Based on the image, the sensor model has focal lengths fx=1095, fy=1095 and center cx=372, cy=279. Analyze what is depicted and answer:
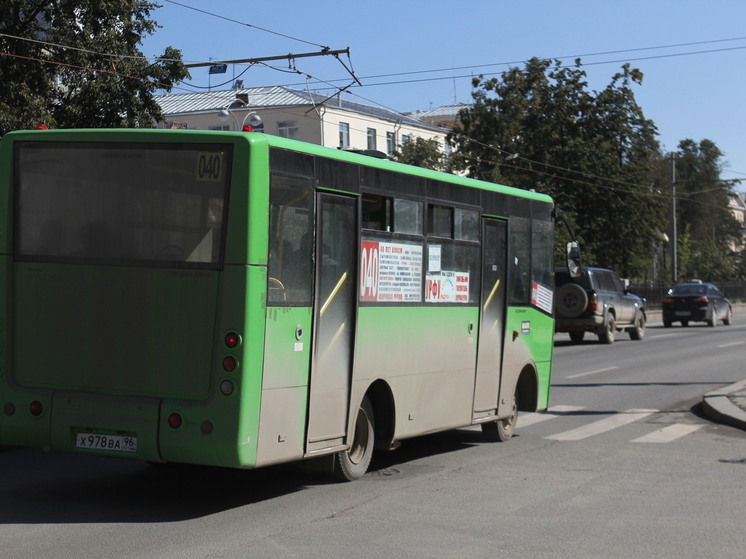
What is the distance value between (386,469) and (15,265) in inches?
147

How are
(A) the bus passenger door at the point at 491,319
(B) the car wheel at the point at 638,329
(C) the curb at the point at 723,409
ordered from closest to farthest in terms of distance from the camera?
(A) the bus passenger door at the point at 491,319 → (C) the curb at the point at 723,409 → (B) the car wheel at the point at 638,329

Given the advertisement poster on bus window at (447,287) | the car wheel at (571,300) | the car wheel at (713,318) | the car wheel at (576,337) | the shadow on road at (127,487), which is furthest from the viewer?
the car wheel at (713,318)

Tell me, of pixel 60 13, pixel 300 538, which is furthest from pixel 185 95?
pixel 300 538

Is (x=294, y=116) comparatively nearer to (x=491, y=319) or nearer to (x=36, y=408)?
(x=491, y=319)

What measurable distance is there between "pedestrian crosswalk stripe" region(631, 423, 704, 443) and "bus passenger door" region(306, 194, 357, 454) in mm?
4768

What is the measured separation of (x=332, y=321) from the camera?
27.2 feet

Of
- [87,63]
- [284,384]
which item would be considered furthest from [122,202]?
[87,63]

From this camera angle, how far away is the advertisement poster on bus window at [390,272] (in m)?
8.77

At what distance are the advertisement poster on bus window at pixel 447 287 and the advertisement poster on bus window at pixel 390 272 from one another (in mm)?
198

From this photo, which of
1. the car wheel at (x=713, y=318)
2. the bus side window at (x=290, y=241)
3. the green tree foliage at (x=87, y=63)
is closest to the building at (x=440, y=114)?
the car wheel at (x=713, y=318)

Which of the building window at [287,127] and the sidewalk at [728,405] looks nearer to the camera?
the sidewalk at [728,405]

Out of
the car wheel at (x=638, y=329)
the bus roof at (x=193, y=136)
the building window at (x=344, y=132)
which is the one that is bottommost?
the car wheel at (x=638, y=329)

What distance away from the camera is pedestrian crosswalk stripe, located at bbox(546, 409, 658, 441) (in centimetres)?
1228

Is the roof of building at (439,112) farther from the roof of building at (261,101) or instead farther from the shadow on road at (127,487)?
the shadow on road at (127,487)
